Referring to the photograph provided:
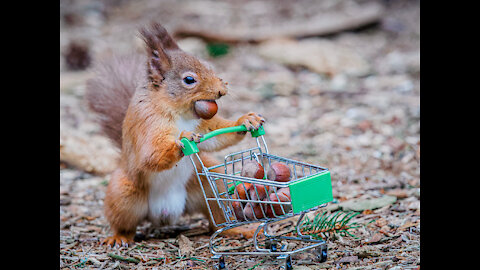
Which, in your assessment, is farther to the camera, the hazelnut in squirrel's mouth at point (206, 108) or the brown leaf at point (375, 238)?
the brown leaf at point (375, 238)

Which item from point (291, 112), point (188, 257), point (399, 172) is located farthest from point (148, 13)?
point (188, 257)

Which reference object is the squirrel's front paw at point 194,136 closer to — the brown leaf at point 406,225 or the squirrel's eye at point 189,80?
the squirrel's eye at point 189,80

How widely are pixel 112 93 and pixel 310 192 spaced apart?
1735 millimetres

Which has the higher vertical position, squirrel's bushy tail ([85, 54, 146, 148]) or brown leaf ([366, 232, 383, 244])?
squirrel's bushy tail ([85, 54, 146, 148])

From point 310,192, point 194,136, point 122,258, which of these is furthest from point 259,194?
point 122,258

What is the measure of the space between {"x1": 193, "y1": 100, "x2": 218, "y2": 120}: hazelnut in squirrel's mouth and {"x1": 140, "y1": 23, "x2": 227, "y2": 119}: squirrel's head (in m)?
0.03

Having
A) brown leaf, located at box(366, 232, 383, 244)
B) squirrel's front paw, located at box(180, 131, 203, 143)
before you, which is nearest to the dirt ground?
brown leaf, located at box(366, 232, 383, 244)

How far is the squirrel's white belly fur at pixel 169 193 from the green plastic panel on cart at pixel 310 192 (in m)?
0.87

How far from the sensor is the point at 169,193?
118 inches

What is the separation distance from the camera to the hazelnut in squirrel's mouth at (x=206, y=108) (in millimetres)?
2602

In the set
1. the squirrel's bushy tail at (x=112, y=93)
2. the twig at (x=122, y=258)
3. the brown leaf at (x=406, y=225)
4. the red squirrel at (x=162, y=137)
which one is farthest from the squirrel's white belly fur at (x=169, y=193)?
the brown leaf at (x=406, y=225)

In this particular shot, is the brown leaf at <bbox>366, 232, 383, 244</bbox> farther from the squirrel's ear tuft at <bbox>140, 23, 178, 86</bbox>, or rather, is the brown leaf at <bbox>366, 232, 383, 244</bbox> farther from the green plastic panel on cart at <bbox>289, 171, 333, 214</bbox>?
the squirrel's ear tuft at <bbox>140, 23, 178, 86</bbox>

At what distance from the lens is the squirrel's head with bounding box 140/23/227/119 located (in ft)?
8.68

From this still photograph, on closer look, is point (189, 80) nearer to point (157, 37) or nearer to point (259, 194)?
point (157, 37)
